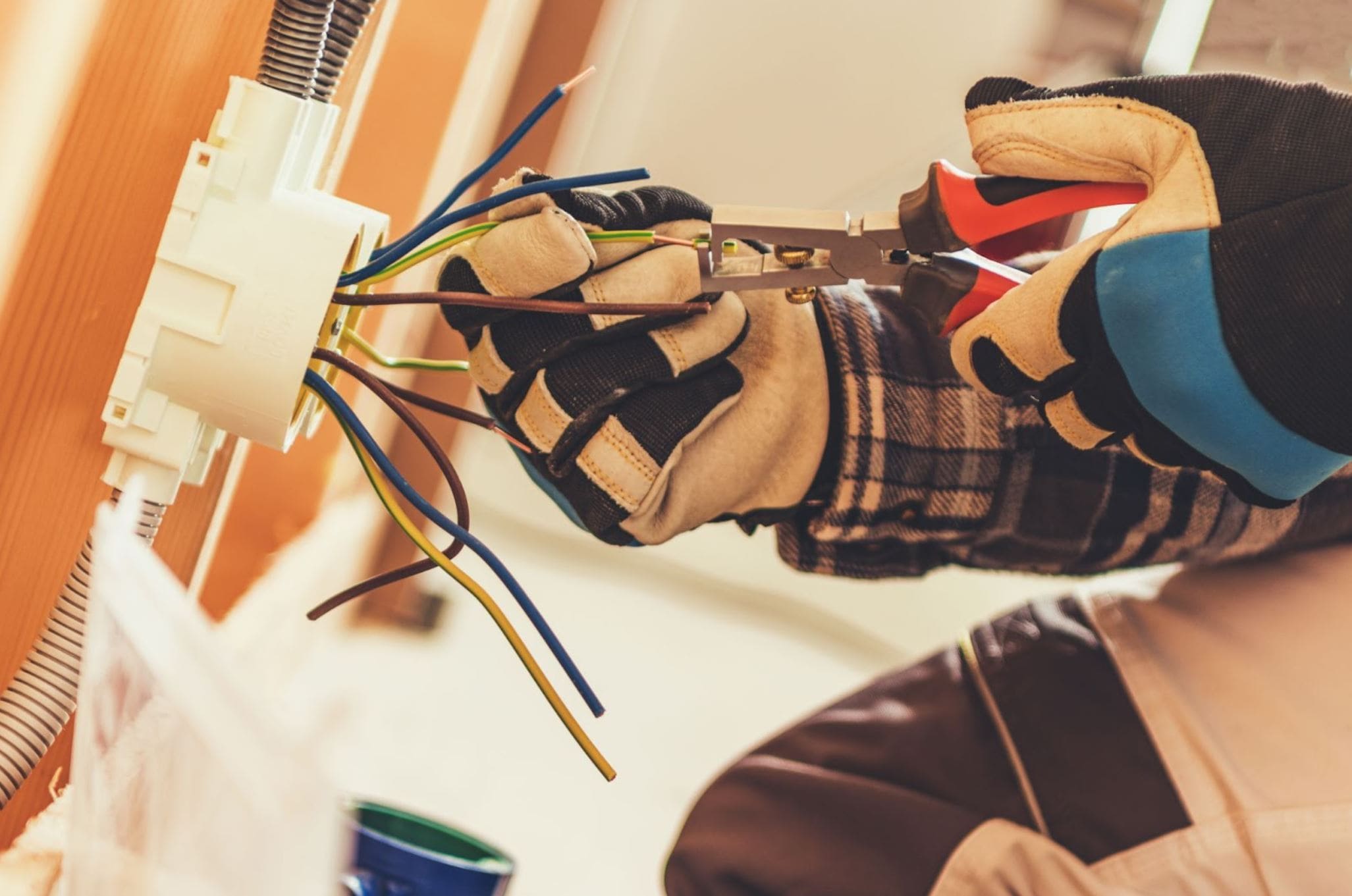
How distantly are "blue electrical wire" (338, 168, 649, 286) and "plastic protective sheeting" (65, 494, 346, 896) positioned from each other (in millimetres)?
185

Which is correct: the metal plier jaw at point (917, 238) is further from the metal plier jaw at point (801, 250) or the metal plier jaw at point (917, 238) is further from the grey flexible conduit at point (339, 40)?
the grey flexible conduit at point (339, 40)

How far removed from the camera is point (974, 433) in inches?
22.4

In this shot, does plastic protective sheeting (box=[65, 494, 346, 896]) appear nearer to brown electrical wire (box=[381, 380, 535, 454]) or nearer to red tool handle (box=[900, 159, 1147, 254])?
brown electrical wire (box=[381, 380, 535, 454])

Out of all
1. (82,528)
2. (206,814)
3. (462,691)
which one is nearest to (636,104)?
(462,691)

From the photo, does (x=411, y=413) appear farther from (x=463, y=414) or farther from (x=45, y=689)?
(x=45, y=689)

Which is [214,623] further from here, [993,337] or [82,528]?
[993,337]

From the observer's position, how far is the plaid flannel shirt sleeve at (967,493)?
1.78 ft

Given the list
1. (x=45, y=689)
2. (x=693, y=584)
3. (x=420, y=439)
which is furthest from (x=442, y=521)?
(x=693, y=584)

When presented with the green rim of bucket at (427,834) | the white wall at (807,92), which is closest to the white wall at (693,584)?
the white wall at (807,92)

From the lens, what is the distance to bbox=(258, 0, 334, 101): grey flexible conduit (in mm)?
389

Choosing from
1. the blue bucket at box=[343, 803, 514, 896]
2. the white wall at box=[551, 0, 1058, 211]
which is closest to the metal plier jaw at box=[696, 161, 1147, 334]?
the blue bucket at box=[343, 803, 514, 896]

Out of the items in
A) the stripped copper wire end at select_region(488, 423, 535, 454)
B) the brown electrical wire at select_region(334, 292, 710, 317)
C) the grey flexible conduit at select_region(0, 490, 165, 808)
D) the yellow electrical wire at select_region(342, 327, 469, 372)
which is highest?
the brown electrical wire at select_region(334, 292, 710, 317)

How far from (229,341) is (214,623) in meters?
0.43

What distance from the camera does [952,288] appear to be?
45 centimetres
